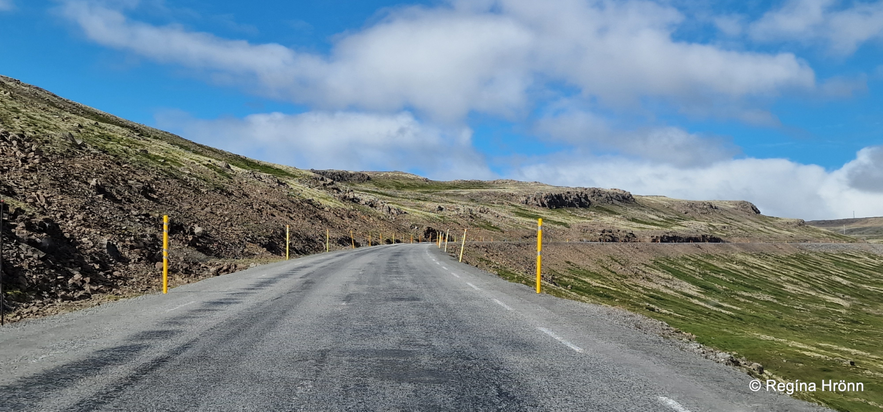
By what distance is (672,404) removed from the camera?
494 centimetres

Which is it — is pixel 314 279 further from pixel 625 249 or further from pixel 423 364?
pixel 625 249

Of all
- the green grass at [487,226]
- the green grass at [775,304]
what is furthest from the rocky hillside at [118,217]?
the green grass at [487,226]

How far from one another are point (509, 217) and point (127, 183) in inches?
4725

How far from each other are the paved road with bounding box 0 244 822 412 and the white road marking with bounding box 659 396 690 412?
0.06 ft

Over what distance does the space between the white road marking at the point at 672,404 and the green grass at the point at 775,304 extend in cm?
184

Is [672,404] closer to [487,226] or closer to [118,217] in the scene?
[118,217]

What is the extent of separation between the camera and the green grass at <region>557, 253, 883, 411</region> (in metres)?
9.72

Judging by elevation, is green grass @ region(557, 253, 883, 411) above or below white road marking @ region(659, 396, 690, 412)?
below

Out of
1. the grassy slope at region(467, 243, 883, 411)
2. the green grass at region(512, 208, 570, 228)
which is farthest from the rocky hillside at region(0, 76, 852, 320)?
the green grass at region(512, 208, 570, 228)

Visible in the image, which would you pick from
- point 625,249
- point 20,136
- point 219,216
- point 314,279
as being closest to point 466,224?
point 625,249

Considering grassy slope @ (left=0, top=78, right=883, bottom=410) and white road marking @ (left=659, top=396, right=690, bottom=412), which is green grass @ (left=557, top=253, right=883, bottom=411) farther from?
white road marking @ (left=659, top=396, right=690, bottom=412)

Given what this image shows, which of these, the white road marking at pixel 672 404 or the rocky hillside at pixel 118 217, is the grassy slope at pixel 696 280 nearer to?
the rocky hillside at pixel 118 217

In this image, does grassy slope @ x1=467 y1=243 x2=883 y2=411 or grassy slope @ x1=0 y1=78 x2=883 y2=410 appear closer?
grassy slope @ x1=467 y1=243 x2=883 y2=411

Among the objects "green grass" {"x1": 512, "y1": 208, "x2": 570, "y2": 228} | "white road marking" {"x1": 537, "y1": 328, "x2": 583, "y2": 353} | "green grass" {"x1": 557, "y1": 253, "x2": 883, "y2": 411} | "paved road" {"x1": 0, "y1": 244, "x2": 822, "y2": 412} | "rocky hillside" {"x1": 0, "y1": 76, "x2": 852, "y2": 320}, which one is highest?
"green grass" {"x1": 512, "y1": 208, "x2": 570, "y2": 228}
